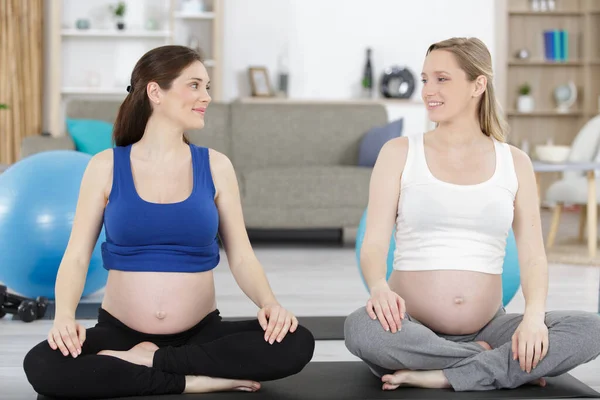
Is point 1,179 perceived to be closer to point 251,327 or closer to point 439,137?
point 251,327

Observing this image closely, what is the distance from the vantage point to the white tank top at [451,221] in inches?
92.3

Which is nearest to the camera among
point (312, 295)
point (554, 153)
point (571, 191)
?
point (312, 295)

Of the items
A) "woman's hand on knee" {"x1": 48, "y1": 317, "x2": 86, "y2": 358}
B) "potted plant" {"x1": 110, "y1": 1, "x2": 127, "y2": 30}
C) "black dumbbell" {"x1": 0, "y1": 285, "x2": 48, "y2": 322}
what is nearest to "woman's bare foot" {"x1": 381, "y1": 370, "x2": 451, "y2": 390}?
"woman's hand on knee" {"x1": 48, "y1": 317, "x2": 86, "y2": 358}

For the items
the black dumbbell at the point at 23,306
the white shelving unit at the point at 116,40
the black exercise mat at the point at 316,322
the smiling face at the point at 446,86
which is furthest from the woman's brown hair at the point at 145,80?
the white shelving unit at the point at 116,40

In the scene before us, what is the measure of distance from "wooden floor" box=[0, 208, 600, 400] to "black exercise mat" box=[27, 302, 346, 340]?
2.7 inches

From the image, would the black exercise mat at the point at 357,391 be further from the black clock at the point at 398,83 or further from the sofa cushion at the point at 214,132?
the black clock at the point at 398,83

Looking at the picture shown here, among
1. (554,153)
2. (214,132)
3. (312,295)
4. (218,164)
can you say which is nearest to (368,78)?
(214,132)

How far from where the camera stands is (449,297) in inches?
92.5

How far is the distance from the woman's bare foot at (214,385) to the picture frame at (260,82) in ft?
18.8

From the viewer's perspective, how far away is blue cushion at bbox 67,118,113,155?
5676 millimetres

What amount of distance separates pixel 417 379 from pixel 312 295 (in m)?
1.77

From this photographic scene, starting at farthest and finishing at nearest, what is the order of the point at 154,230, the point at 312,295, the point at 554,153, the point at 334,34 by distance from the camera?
the point at 334,34, the point at 554,153, the point at 312,295, the point at 154,230

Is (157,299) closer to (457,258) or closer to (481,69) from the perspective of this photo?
(457,258)

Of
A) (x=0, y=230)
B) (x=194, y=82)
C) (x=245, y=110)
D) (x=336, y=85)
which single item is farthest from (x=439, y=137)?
(x=336, y=85)
